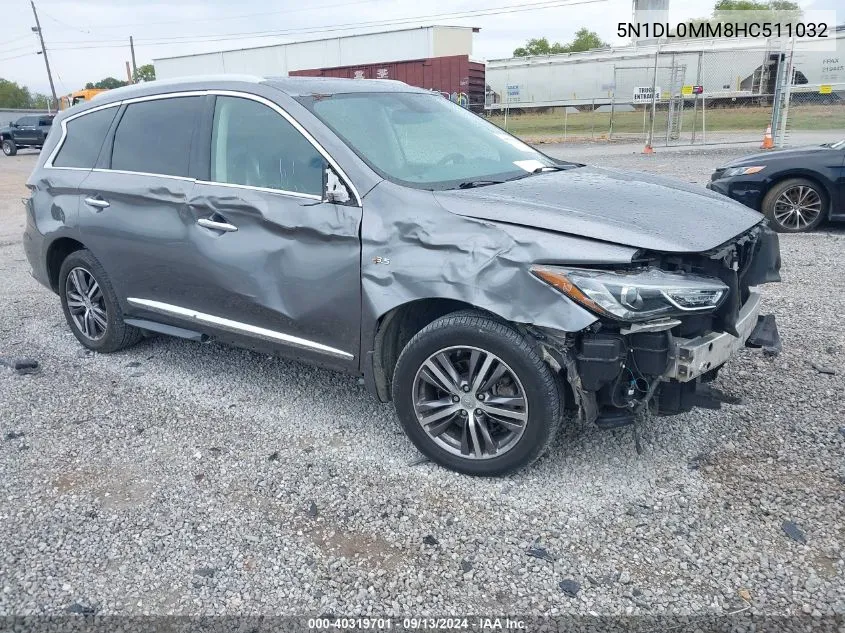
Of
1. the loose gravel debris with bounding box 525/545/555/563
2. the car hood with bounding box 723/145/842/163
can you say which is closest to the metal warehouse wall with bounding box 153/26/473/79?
the car hood with bounding box 723/145/842/163

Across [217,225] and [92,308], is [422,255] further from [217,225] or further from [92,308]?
[92,308]

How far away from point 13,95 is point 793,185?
103774mm

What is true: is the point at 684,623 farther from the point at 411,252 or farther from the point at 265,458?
the point at 265,458

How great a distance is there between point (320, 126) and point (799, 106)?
1885 centimetres

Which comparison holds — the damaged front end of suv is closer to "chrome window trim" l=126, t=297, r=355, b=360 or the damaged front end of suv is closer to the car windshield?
the car windshield

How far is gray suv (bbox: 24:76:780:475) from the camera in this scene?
3086mm

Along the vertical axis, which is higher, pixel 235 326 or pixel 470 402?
pixel 235 326

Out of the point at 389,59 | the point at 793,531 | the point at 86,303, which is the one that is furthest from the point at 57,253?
the point at 389,59

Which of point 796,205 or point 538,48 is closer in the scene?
point 796,205

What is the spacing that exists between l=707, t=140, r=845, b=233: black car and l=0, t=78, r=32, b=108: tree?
328 ft

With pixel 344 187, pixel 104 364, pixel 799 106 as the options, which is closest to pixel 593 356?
pixel 344 187

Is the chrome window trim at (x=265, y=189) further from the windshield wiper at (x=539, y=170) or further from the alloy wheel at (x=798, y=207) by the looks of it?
the alloy wheel at (x=798, y=207)

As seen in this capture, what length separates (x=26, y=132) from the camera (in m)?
30.0

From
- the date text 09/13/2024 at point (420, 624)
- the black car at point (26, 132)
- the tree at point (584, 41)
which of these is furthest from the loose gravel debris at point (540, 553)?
the tree at point (584, 41)
